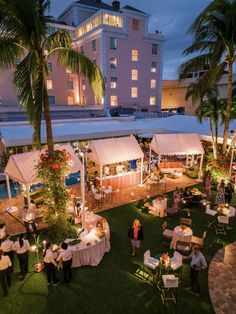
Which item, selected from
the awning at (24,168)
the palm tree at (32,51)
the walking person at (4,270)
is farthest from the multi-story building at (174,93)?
the walking person at (4,270)

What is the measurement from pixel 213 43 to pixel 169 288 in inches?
481

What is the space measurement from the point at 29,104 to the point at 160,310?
7165 mm

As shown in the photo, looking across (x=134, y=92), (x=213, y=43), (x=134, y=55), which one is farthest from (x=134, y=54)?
(x=213, y=43)

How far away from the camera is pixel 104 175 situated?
1492 cm

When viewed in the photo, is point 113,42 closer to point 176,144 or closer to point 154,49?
point 154,49

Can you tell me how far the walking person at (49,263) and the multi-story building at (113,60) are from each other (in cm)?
2480

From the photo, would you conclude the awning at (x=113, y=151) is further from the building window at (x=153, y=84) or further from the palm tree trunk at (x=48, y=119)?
the building window at (x=153, y=84)

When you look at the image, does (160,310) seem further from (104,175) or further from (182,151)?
(182,151)

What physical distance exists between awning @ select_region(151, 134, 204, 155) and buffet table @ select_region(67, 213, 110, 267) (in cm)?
881

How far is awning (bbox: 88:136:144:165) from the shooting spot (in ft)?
45.9

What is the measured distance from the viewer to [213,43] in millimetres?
12523

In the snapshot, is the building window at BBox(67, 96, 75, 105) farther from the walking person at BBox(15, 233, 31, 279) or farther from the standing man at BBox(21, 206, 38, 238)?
the walking person at BBox(15, 233, 31, 279)

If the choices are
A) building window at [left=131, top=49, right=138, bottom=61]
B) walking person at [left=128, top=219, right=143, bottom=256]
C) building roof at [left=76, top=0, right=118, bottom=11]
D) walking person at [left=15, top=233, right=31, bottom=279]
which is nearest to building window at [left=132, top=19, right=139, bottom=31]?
building window at [left=131, top=49, right=138, bottom=61]

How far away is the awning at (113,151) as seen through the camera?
551 inches
